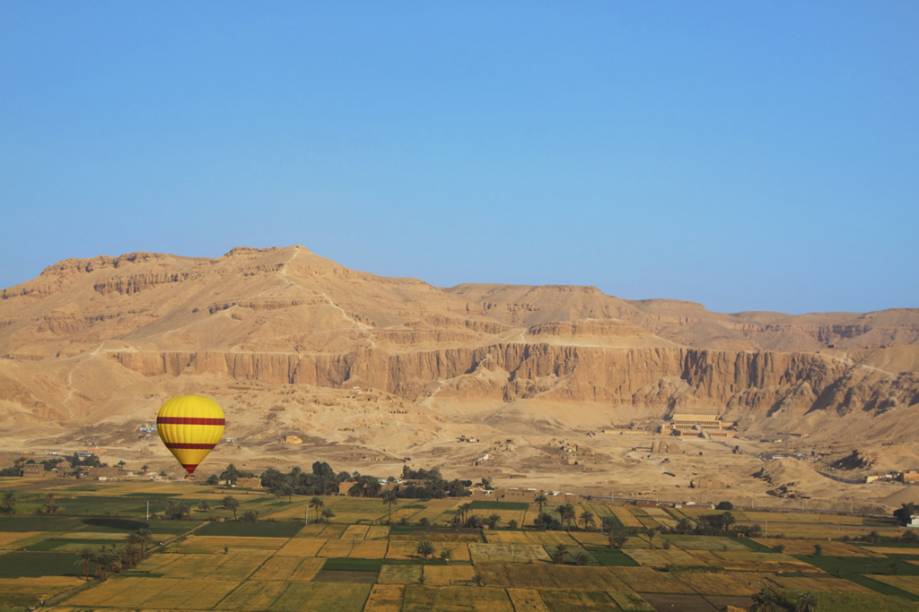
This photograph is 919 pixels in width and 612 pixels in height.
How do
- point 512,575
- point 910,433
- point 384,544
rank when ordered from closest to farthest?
1. point 512,575
2. point 384,544
3. point 910,433

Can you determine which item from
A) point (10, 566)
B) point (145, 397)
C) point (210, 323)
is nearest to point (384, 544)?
point (10, 566)

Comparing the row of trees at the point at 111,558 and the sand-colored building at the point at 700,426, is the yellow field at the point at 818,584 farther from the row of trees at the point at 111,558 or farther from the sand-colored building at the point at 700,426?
the sand-colored building at the point at 700,426

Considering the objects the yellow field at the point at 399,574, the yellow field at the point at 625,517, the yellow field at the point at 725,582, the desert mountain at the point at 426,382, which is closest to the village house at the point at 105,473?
the desert mountain at the point at 426,382

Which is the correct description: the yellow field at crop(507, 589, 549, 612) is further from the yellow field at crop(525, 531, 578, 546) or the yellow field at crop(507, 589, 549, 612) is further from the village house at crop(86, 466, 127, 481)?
the village house at crop(86, 466, 127, 481)

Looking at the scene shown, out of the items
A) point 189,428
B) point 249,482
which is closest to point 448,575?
point 189,428

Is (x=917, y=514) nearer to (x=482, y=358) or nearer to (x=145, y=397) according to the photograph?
(x=145, y=397)

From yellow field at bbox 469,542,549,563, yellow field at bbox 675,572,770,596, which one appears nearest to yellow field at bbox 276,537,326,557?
yellow field at bbox 469,542,549,563
